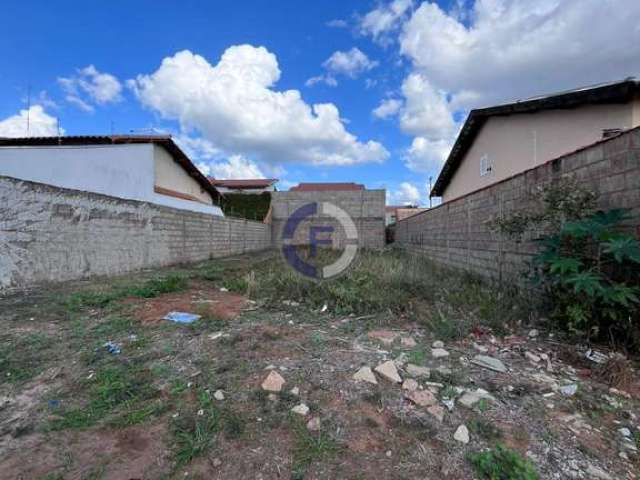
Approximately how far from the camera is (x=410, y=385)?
1.71m

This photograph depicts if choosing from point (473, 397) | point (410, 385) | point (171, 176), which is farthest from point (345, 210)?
point (473, 397)

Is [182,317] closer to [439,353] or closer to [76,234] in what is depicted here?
[439,353]

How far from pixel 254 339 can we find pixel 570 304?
7.72 feet

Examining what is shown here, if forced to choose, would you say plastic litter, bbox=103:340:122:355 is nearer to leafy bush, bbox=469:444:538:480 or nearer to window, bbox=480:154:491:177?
leafy bush, bbox=469:444:538:480

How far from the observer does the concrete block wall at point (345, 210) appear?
13.6 m

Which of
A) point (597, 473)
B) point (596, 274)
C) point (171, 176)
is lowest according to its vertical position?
point (597, 473)

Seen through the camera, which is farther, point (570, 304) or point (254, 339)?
point (254, 339)

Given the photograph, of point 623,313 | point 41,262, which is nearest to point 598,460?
point 623,313

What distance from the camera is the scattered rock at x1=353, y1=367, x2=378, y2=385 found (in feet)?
5.82

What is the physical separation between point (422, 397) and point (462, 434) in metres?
0.29

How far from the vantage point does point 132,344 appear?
2.31 m

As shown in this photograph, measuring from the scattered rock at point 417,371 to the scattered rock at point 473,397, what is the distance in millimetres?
249

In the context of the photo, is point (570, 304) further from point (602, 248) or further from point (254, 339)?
point (254, 339)

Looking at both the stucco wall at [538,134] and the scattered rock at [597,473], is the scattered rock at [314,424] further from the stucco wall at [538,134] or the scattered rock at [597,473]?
the stucco wall at [538,134]
